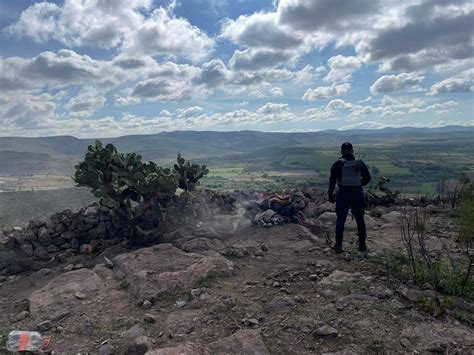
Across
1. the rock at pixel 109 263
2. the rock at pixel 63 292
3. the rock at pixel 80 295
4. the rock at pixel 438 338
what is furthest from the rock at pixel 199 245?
the rock at pixel 438 338

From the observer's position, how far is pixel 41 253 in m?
8.50

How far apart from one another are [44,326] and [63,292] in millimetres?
1104

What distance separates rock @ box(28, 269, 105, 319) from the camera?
5883 millimetres

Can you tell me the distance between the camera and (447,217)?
11.0 metres

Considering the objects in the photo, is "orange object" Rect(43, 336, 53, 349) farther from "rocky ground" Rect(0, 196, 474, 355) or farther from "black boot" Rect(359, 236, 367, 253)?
"black boot" Rect(359, 236, 367, 253)

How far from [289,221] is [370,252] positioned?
268cm

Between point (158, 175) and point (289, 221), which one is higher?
point (158, 175)

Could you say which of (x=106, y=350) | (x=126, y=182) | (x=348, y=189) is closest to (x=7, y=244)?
(x=126, y=182)

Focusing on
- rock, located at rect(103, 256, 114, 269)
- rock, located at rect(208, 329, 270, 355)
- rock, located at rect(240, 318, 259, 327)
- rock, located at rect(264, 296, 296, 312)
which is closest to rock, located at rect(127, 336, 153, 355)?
rock, located at rect(208, 329, 270, 355)

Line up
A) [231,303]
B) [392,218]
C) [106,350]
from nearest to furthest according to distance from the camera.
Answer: [106,350], [231,303], [392,218]

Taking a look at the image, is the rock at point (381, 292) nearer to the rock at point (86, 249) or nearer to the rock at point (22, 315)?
the rock at point (22, 315)

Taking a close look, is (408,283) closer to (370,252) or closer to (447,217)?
(370,252)

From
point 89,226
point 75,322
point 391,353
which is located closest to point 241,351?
point 391,353

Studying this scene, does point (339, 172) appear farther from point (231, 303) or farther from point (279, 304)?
point (231, 303)
